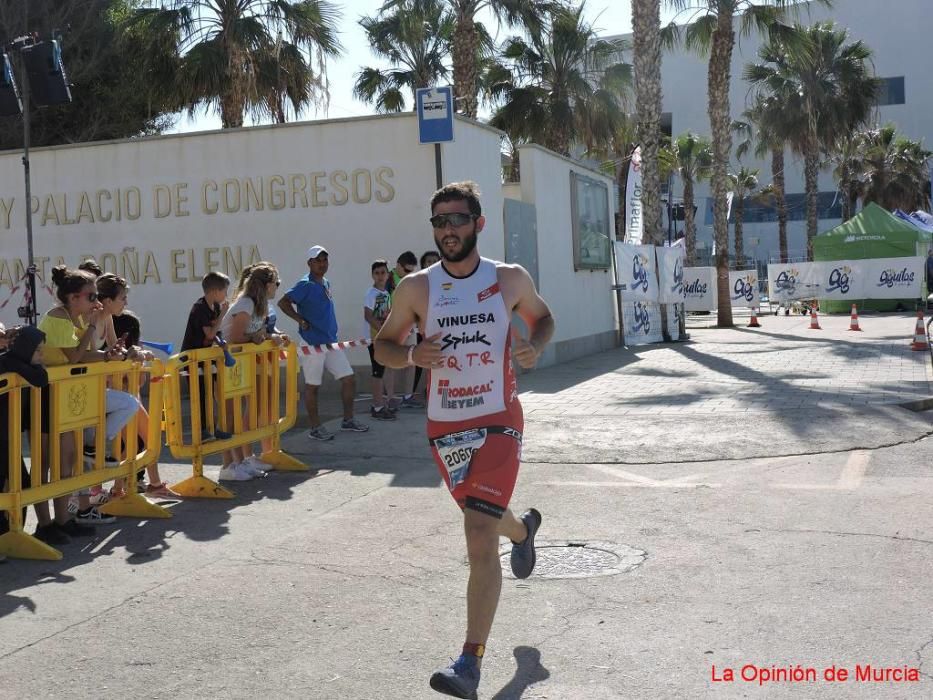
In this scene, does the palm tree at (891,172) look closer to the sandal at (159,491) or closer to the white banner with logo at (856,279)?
the white banner with logo at (856,279)

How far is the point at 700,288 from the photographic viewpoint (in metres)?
36.2

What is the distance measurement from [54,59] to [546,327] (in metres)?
10.8

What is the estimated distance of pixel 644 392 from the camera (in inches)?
520

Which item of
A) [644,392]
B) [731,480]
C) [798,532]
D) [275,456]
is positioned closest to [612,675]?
[798,532]

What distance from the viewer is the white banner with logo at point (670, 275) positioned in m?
22.6

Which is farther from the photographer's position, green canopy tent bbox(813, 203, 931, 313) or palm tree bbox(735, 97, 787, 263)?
palm tree bbox(735, 97, 787, 263)

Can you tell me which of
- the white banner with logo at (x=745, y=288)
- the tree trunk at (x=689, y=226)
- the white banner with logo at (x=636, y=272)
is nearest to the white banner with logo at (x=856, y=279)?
the white banner with logo at (x=745, y=288)

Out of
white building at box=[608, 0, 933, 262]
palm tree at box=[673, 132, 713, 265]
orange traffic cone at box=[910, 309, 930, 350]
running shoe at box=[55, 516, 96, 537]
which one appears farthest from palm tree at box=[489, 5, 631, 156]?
white building at box=[608, 0, 933, 262]

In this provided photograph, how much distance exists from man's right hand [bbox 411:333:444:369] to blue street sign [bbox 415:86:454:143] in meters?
10.0

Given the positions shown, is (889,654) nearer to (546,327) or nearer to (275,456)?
(546,327)

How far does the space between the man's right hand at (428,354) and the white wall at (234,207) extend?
10.2 m

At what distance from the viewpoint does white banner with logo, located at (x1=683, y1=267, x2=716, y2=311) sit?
118 ft

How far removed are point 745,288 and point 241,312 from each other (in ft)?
99.8

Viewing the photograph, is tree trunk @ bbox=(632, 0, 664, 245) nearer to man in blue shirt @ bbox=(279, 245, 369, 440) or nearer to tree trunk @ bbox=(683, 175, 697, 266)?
man in blue shirt @ bbox=(279, 245, 369, 440)
